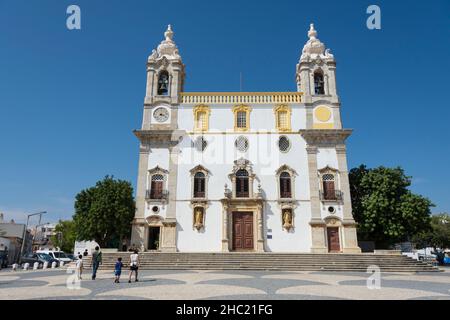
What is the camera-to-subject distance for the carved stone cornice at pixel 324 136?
88.2 ft

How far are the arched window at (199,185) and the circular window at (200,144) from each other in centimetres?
221

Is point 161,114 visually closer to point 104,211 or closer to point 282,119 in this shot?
point 104,211

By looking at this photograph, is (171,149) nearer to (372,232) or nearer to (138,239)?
(138,239)

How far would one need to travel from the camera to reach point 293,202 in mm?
25625

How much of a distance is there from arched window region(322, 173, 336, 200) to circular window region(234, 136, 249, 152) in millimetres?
6881

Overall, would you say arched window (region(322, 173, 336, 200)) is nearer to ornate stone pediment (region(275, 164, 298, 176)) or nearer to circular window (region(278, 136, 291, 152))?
ornate stone pediment (region(275, 164, 298, 176))

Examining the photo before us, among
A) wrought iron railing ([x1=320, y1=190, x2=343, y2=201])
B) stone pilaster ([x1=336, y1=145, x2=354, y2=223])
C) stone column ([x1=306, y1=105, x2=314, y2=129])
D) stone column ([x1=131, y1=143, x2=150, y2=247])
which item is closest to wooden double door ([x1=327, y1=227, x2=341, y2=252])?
stone pilaster ([x1=336, y1=145, x2=354, y2=223])

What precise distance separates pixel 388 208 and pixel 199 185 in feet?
50.3

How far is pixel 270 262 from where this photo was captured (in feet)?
A: 67.9

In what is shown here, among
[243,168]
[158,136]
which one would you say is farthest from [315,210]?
[158,136]
